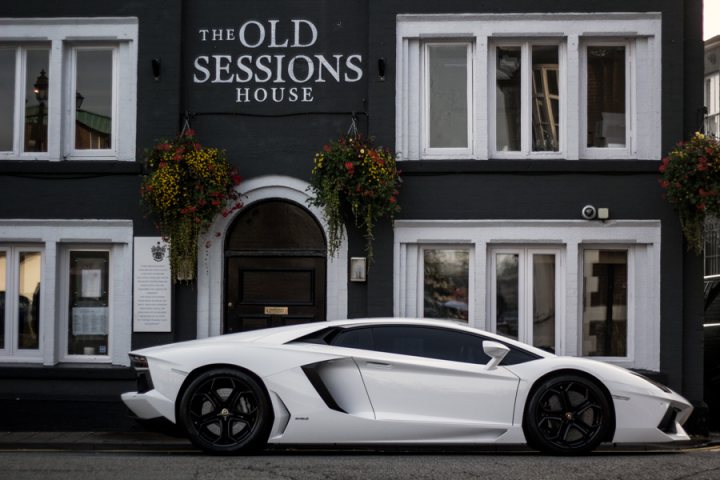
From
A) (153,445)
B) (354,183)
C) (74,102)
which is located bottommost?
(153,445)

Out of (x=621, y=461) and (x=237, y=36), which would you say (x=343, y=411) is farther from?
(x=237, y=36)

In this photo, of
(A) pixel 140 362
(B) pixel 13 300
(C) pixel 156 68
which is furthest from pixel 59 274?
(A) pixel 140 362

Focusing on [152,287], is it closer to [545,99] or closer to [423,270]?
[423,270]

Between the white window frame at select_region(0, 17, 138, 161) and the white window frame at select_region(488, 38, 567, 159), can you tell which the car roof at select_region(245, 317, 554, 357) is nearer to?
the white window frame at select_region(488, 38, 567, 159)

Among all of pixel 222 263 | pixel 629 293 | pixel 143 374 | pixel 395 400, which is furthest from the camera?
pixel 222 263

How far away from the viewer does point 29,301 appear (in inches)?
559

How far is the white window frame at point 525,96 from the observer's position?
45.9 feet

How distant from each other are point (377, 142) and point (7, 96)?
5.12 metres

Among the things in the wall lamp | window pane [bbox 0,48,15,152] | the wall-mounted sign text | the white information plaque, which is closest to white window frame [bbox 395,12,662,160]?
the wall-mounted sign text

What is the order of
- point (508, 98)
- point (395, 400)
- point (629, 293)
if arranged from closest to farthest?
point (395, 400)
point (629, 293)
point (508, 98)

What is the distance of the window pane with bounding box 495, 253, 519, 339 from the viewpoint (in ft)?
46.0

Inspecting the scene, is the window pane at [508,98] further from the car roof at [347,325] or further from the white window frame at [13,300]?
the white window frame at [13,300]

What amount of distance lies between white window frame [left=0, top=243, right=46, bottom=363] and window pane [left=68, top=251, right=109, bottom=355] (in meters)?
0.44

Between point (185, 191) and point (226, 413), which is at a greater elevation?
point (185, 191)
